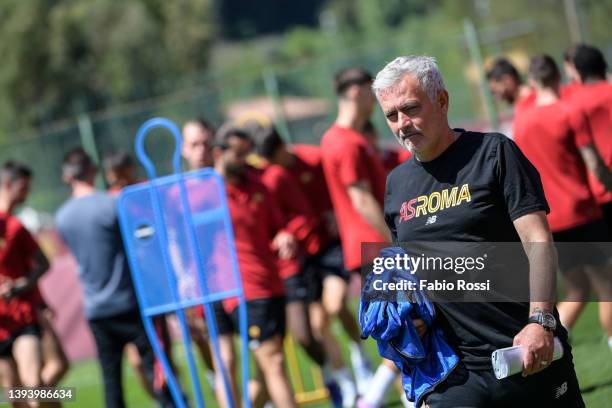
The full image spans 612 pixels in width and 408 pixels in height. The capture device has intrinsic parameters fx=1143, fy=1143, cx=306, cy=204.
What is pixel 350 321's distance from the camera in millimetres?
9641

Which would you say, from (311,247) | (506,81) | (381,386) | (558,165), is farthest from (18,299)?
(506,81)

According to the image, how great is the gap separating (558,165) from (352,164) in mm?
1466

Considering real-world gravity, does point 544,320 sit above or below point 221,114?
below

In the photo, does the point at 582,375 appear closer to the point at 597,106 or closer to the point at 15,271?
the point at 597,106

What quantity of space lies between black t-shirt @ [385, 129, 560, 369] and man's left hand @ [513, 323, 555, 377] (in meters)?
0.28

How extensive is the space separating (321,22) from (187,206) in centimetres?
12672

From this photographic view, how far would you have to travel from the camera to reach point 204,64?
83062mm

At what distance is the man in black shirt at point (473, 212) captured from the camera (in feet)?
13.9

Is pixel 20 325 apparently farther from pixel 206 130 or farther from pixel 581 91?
pixel 581 91

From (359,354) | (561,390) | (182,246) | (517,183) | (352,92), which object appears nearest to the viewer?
(517,183)

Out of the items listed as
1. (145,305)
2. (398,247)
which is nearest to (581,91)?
(145,305)

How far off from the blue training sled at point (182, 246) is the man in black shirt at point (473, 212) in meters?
3.04

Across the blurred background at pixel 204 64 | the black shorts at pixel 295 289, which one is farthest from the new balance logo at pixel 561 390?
the black shorts at pixel 295 289

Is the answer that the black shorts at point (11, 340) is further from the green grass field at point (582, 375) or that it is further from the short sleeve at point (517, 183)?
the short sleeve at point (517, 183)
